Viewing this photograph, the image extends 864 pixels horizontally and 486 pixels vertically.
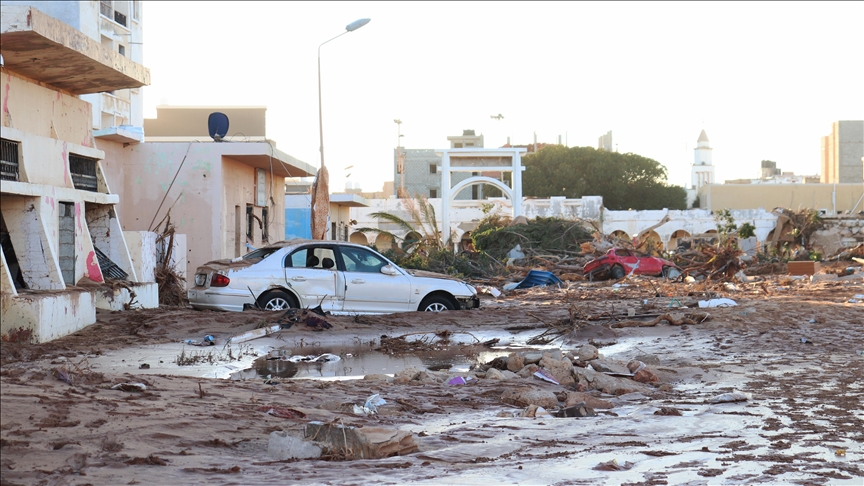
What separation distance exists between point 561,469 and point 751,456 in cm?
129

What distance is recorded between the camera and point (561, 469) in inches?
198

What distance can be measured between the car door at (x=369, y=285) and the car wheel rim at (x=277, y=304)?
974mm

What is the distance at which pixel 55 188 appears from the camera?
38.9 ft

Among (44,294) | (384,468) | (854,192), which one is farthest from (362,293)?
(854,192)

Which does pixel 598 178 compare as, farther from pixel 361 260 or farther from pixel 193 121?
pixel 361 260

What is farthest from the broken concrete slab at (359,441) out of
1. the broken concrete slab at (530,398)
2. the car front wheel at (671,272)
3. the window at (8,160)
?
the car front wheel at (671,272)

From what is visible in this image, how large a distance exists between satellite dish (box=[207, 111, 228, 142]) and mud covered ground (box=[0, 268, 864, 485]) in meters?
10.5

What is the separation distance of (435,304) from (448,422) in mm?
8151

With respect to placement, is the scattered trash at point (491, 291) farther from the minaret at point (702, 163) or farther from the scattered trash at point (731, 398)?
the minaret at point (702, 163)

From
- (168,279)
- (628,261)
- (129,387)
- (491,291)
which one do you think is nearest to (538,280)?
(491,291)

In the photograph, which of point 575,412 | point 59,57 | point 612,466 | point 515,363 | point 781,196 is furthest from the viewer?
point 781,196

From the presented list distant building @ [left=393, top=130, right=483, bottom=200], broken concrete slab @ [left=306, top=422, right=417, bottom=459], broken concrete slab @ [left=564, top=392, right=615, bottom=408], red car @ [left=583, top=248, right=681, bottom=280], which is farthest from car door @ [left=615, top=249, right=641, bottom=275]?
distant building @ [left=393, top=130, right=483, bottom=200]

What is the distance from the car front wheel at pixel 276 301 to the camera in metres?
13.7

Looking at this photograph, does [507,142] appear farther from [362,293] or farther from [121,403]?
[121,403]
